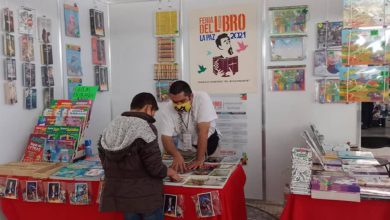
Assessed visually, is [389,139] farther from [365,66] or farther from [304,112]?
[365,66]

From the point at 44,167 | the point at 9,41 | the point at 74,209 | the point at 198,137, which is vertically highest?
the point at 9,41

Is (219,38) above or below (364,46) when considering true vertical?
above

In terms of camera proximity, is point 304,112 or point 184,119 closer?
point 184,119

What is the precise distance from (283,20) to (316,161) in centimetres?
176

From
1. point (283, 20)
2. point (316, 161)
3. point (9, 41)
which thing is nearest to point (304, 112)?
point (283, 20)

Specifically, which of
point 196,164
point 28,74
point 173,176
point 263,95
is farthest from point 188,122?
point 28,74

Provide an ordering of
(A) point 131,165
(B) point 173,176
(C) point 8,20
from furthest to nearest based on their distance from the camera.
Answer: (C) point 8,20 → (B) point 173,176 → (A) point 131,165

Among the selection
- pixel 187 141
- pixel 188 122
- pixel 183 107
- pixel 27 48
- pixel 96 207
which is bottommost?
pixel 96 207

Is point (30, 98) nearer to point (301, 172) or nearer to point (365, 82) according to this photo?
point (301, 172)

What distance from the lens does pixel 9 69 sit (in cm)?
302

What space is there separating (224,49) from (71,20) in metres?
1.65

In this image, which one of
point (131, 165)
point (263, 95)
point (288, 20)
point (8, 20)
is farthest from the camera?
point (263, 95)

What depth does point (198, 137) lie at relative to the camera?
3.08 m

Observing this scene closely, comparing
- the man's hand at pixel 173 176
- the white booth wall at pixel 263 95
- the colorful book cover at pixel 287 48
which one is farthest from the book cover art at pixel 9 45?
the colorful book cover at pixel 287 48
